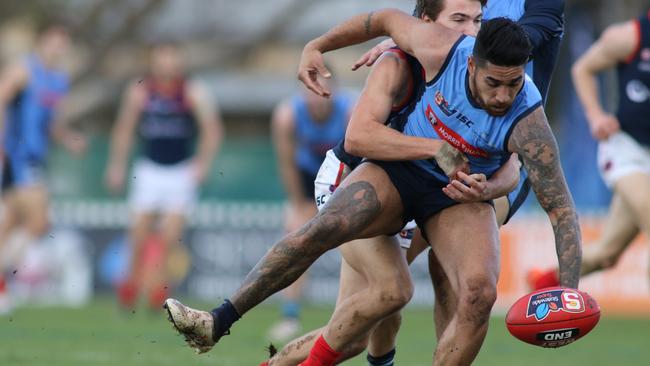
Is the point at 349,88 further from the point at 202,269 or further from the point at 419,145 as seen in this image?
the point at 419,145

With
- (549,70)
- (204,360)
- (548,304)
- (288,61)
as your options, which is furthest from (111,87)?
(548,304)

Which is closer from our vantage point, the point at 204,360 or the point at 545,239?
the point at 204,360

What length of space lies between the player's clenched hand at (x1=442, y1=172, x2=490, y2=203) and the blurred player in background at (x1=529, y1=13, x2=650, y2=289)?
3.55 meters

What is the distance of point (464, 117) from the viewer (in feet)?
22.8

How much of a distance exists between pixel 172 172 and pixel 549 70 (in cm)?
773

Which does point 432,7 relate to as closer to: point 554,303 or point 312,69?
point 312,69

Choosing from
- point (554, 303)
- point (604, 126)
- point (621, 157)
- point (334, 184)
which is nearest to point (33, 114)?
point (604, 126)

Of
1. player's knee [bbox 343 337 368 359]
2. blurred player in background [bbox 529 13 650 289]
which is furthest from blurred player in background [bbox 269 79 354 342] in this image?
player's knee [bbox 343 337 368 359]

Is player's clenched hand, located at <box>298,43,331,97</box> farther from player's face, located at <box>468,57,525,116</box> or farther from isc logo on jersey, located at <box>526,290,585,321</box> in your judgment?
isc logo on jersey, located at <box>526,290,585,321</box>

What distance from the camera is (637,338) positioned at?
1323 centimetres

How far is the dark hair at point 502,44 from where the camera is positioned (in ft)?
21.6

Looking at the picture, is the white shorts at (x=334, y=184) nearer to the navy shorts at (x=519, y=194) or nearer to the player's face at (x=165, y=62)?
the navy shorts at (x=519, y=194)

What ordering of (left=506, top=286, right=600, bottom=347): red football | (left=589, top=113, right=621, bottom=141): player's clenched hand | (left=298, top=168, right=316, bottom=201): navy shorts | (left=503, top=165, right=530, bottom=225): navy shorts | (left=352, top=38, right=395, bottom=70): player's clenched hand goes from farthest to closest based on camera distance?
(left=298, top=168, right=316, bottom=201): navy shorts → (left=589, top=113, right=621, bottom=141): player's clenched hand → (left=503, top=165, right=530, bottom=225): navy shorts → (left=352, top=38, right=395, bottom=70): player's clenched hand → (left=506, top=286, right=600, bottom=347): red football

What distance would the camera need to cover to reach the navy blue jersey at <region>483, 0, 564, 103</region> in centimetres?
777
